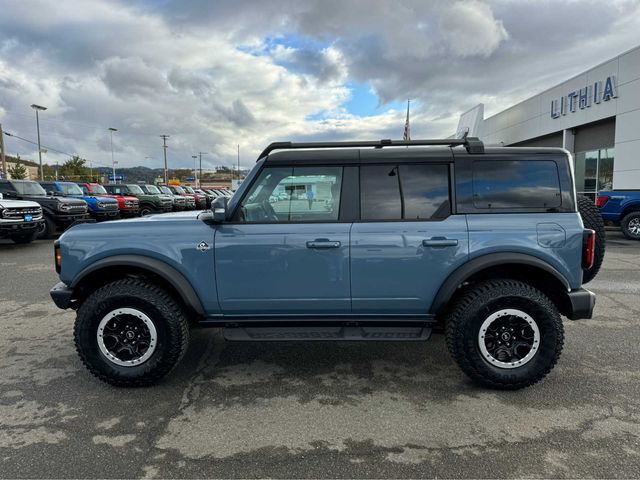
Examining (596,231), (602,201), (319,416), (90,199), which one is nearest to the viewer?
(319,416)

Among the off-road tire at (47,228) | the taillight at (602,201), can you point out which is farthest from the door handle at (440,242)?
the off-road tire at (47,228)

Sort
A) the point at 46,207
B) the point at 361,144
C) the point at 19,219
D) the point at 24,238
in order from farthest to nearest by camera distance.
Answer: the point at 46,207 → the point at 24,238 → the point at 19,219 → the point at 361,144

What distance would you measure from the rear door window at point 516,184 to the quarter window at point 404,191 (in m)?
0.28

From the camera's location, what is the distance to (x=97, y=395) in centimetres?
323

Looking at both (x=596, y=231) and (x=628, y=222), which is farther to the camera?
(x=628, y=222)

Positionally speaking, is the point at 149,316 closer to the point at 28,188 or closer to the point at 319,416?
the point at 319,416

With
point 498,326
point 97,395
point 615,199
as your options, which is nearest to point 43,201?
→ point 97,395

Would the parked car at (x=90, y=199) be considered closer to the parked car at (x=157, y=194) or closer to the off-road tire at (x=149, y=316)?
the parked car at (x=157, y=194)

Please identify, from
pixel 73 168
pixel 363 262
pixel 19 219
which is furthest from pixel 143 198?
pixel 73 168

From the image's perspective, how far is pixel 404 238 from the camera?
3.19 m

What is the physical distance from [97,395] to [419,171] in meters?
3.10

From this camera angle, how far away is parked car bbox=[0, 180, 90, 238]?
12.9 meters

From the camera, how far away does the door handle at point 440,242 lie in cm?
317

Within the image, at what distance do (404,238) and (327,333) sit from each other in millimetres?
974
